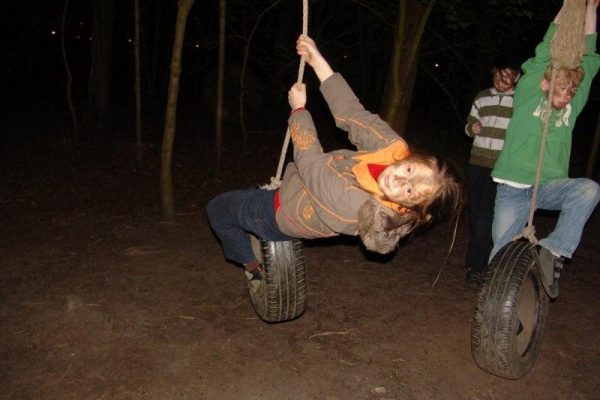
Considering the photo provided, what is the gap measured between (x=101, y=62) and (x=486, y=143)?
822cm

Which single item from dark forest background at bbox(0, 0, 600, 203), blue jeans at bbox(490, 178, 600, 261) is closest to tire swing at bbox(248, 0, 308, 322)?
blue jeans at bbox(490, 178, 600, 261)

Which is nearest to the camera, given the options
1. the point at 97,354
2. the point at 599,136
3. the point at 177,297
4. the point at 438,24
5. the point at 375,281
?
the point at 97,354

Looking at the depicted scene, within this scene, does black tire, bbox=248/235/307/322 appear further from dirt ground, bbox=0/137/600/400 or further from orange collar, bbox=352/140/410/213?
orange collar, bbox=352/140/410/213

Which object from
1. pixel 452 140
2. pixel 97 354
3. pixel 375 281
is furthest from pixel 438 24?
pixel 97 354

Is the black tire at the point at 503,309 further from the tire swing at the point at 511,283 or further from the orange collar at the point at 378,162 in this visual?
the orange collar at the point at 378,162

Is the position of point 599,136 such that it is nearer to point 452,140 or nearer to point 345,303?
point 452,140

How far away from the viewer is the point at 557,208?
9.86 ft

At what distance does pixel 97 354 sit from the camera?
319 cm

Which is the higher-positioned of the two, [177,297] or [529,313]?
[529,313]

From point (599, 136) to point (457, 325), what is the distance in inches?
185

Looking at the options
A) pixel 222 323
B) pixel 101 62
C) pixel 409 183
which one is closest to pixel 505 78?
pixel 409 183

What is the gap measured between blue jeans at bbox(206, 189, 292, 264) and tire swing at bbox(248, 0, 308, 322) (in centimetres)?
9

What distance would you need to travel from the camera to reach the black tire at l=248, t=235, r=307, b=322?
300 centimetres

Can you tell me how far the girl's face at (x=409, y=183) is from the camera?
2.21 metres
